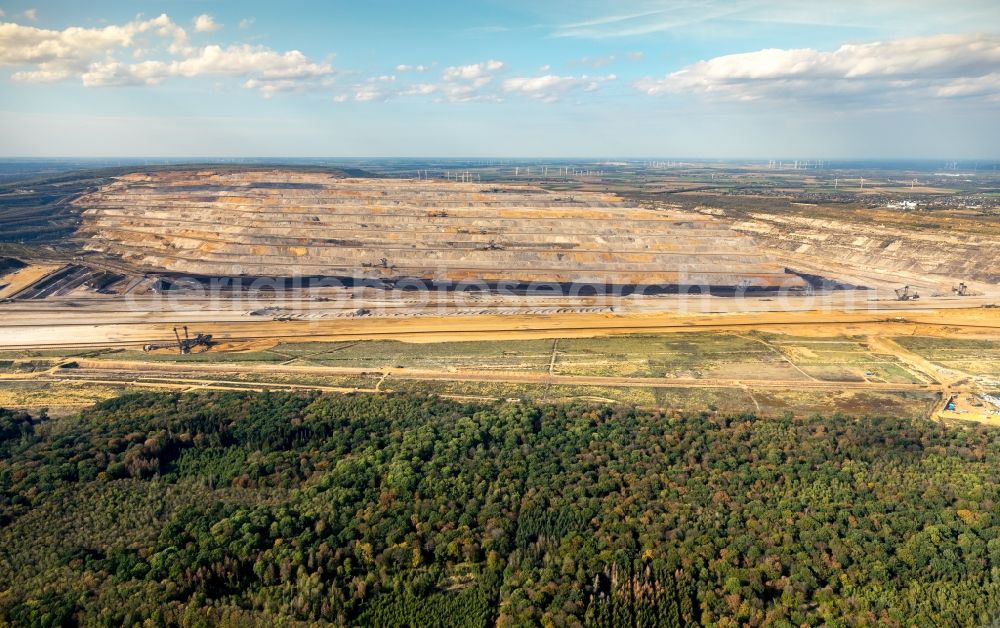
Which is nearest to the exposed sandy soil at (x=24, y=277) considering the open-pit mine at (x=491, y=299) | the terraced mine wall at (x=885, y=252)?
the open-pit mine at (x=491, y=299)

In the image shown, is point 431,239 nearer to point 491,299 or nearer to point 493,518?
point 491,299

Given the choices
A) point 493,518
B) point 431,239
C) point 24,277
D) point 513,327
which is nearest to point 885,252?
point 431,239

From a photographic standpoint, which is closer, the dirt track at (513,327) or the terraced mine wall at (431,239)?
the dirt track at (513,327)

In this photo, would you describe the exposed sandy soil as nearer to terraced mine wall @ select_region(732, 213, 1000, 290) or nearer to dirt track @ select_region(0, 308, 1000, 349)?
dirt track @ select_region(0, 308, 1000, 349)

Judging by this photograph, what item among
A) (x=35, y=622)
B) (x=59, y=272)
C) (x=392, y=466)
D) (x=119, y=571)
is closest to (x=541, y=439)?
(x=392, y=466)

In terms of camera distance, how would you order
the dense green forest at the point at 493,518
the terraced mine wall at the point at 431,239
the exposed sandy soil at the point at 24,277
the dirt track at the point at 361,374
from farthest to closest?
1. the terraced mine wall at the point at 431,239
2. the exposed sandy soil at the point at 24,277
3. the dirt track at the point at 361,374
4. the dense green forest at the point at 493,518

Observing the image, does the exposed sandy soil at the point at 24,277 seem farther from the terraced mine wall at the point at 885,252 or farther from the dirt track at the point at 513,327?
the terraced mine wall at the point at 885,252

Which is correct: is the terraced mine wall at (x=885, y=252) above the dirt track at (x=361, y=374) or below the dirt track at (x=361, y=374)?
above
